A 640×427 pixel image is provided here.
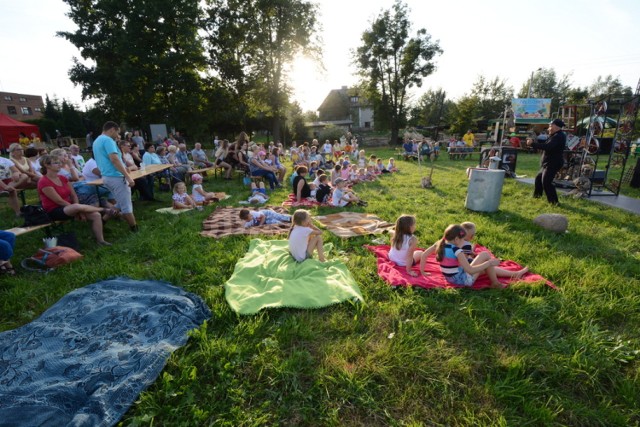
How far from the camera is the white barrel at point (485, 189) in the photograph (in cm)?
695

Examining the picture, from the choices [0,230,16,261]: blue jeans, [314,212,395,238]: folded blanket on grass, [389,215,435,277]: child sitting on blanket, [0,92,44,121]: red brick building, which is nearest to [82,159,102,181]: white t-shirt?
[0,230,16,261]: blue jeans

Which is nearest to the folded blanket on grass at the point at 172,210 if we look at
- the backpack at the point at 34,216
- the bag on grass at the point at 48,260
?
the backpack at the point at 34,216

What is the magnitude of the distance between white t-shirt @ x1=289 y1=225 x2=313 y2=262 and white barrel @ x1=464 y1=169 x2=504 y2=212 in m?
4.88

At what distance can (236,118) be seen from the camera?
31281 millimetres

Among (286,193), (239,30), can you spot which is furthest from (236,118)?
(286,193)

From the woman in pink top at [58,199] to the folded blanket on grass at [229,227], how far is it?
178cm

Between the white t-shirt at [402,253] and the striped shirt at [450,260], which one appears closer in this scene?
the striped shirt at [450,260]

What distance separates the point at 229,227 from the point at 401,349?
464 centimetres

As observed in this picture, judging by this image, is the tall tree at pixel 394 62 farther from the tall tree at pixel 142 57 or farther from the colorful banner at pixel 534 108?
the tall tree at pixel 142 57

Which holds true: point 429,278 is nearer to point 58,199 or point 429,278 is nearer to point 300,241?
point 300,241

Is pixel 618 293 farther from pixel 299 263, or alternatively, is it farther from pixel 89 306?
pixel 89 306

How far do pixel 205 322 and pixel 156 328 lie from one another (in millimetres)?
456

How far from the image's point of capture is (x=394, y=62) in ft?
111

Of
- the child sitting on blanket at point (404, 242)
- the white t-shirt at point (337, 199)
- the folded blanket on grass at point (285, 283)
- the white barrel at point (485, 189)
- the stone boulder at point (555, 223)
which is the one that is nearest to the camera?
the folded blanket on grass at point (285, 283)
